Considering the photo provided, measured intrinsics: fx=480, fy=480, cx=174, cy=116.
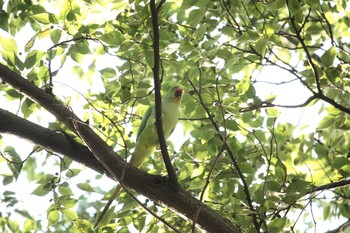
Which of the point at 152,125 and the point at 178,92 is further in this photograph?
the point at 178,92

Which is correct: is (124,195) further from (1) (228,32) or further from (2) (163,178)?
(1) (228,32)

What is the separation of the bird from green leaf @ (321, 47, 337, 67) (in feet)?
3.65

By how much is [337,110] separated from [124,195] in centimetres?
163

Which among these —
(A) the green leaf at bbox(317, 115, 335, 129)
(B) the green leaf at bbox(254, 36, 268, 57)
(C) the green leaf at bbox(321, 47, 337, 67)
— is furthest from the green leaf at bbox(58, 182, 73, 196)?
(C) the green leaf at bbox(321, 47, 337, 67)

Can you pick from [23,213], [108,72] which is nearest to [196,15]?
[108,72]

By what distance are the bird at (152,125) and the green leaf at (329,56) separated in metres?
1.11

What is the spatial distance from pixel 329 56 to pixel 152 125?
1327 millimetres

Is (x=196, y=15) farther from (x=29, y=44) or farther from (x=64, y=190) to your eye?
(x=64, y=190)

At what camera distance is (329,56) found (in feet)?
10.2

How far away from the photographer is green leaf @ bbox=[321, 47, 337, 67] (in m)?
3.06

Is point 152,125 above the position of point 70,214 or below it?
above

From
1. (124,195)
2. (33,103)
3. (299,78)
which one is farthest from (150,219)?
(299,78)

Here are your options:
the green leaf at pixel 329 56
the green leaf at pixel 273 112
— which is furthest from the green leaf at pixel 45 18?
the green leaf at pixel 329 56

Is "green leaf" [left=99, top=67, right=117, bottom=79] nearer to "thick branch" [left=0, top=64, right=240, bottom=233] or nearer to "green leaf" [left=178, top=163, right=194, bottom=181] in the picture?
"thick branch" [left=0, top=64, right=240, bottom=233]
